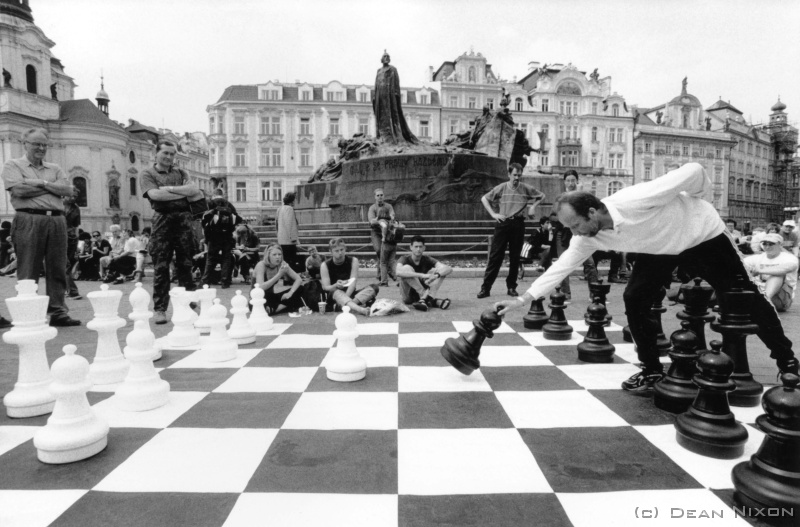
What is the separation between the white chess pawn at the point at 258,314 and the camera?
157 inches

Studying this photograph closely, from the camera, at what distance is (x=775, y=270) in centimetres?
463

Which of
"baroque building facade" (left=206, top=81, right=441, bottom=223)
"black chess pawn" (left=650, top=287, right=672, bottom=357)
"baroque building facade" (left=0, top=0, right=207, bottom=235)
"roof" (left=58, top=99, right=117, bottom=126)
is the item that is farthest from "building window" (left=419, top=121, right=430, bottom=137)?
"black chess pawn" (left=650, top=287, right=672, bottom=357)

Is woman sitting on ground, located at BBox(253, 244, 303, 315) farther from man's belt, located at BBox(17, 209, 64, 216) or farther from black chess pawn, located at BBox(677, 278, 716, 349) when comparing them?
black chess pawn, located at BBox(677, 278, 716, 349)

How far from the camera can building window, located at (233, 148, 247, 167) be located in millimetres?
41281

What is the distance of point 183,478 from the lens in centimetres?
157

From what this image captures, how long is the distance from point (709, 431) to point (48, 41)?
47862mm

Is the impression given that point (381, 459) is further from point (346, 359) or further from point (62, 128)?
point (62, 128)

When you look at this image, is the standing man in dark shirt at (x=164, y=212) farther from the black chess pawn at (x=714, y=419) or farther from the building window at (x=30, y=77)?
the building window at (x=30, y=77)

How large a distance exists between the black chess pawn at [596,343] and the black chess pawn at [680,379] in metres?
0.77

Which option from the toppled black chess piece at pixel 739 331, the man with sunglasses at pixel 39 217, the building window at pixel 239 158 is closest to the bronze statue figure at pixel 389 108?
the man with sunglasses at pixel 39 217

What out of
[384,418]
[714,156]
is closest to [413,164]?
[384,418]

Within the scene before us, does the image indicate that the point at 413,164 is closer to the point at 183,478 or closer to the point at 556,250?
the point at 556,250

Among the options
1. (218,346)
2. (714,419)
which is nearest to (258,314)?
(218,346)

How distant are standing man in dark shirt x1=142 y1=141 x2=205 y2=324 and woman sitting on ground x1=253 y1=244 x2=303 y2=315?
90cm
